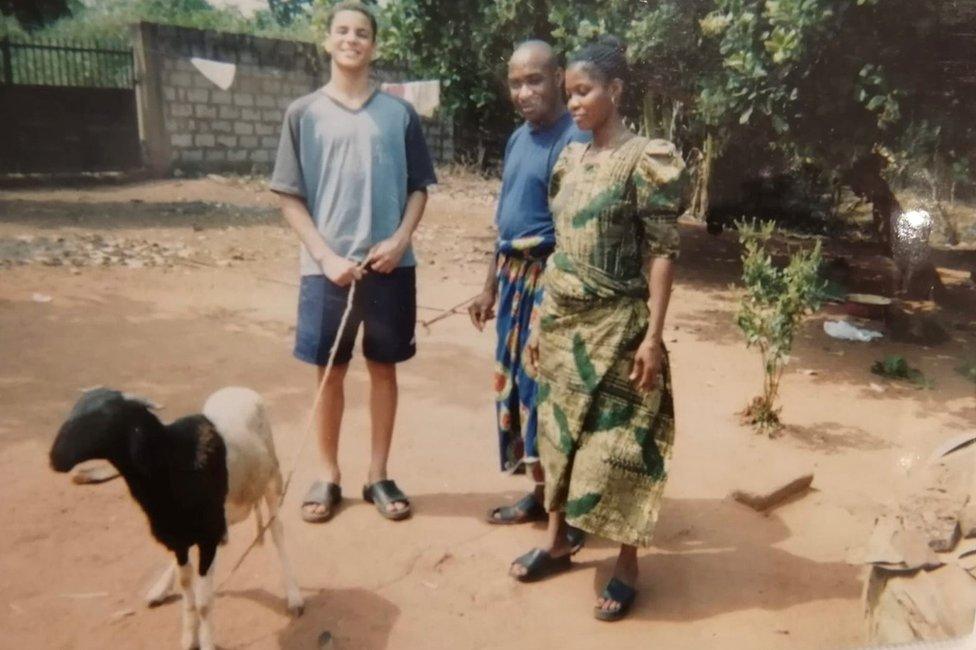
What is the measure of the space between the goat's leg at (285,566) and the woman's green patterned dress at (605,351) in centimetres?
73

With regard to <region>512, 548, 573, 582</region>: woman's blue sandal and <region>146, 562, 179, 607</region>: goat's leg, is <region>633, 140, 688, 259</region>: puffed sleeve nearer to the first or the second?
<region>512, 548, 573, 582</region>: woman's blue sandal

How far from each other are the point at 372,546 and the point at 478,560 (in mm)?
323

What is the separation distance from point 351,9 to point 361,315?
2.89ft

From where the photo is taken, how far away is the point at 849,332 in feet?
14.8

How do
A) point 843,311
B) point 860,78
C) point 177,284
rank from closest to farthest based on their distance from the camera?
Result: 1. point 860,78
2. point 177,284
3. point 843,311

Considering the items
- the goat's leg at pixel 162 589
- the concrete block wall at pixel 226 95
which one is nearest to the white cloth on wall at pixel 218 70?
the concrete block wall at pixel 226 95

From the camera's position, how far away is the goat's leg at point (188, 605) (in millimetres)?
1812

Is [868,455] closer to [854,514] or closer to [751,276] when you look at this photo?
[854,514]

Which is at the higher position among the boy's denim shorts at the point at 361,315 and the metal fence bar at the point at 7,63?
the metal fence bar at the point at 7,63

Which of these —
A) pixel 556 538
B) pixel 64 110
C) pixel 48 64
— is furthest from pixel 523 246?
pixel 48 64

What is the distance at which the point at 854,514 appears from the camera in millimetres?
2695

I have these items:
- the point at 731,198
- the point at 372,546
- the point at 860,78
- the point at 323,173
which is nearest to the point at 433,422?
the point at 372,546

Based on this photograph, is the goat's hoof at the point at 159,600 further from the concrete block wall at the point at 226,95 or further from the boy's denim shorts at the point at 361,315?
the concrete block wall at the point at 226,95

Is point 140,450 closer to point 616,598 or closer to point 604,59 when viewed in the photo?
point 616,598
